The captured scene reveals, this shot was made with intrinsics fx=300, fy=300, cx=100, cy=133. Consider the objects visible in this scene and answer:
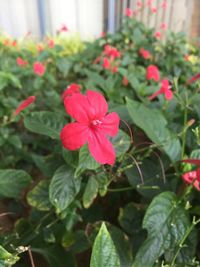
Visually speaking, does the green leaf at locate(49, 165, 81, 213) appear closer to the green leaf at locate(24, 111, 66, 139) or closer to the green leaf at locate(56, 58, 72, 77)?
the green leaf at locate(24, 111, 66, 139)

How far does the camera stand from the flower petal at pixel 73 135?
1.53ft

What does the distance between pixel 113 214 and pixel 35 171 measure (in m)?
0.36

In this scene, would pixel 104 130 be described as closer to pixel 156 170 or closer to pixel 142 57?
pixel 156 170

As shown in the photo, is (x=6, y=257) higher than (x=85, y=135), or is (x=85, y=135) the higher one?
(x=85, y=135)

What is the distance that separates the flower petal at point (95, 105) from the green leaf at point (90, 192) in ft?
0.62

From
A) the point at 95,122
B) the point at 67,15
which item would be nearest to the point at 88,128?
the point at 95,122

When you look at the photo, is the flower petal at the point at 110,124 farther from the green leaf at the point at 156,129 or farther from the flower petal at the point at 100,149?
the green leaf at the point at 156,129

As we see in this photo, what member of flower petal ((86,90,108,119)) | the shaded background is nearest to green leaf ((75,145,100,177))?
flower petal ((86,90,108,119))

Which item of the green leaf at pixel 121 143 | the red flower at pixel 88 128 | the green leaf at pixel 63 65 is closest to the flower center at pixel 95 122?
the red flower at pixel 88 128

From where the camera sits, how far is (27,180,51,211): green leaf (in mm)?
658

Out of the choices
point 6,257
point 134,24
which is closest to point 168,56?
point 134,24

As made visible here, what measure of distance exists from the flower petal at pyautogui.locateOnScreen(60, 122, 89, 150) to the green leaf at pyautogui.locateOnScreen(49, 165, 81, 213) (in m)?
0.16

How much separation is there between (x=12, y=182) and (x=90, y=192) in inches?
7.1

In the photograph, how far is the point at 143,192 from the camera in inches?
28.5
